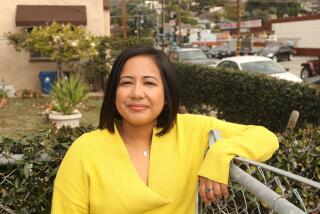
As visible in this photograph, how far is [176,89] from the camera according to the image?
2057 mm

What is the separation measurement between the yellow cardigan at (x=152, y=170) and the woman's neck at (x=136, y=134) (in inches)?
1.9

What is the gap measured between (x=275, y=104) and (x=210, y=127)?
22.4 feet

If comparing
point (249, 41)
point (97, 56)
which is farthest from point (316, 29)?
point (97, 56)

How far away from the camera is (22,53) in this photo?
17672 mm

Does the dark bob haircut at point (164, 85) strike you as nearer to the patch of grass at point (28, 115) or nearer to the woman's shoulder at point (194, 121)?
the woman's shoulder at point (194, 121)

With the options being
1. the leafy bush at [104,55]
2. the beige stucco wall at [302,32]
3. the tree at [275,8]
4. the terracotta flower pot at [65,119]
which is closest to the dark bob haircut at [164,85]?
the terracotta flower pot at [65,119]

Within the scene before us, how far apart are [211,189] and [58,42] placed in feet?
47.4

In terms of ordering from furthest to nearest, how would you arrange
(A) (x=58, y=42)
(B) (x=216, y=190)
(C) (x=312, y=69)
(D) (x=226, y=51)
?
(D) (x=226, y=51)
(C) (x=312, y=69)
(A) (x=58, y=42)
(B) (x=216, y=190)

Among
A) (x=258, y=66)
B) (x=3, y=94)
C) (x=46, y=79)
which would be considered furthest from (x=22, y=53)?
(x=258, y=66)

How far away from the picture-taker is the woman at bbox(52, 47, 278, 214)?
1778 millimetres

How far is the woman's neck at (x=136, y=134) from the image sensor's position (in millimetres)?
2031

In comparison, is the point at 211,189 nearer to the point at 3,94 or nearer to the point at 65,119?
the point at 65,119

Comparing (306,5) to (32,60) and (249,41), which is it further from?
(32,60)

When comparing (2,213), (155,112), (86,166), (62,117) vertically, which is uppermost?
(155,112)
